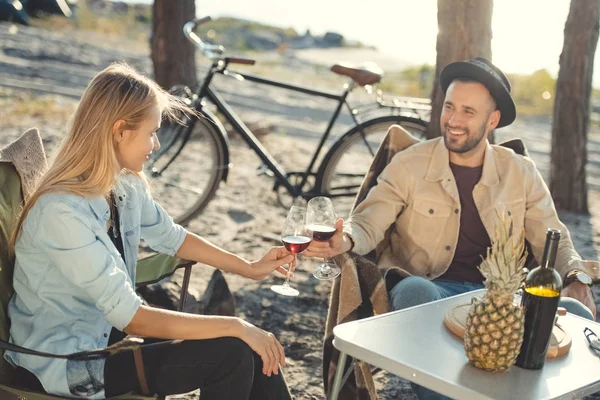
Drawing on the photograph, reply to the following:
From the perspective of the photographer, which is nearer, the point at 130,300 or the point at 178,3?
the point at 130,300

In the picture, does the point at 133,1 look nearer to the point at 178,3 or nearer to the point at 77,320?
the point at 178,3

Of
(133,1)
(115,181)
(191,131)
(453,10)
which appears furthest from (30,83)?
(133,1)

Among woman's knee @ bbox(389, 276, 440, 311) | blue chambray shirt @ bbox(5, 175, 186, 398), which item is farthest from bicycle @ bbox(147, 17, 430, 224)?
blue chambray shirt @ bbox(5, 175, 186, 398)

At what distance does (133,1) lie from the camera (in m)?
33.2

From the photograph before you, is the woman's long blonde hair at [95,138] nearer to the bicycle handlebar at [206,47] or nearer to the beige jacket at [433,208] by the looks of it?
the beige jacket at [433,208]

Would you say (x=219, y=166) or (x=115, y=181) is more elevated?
(x=115, y=181)

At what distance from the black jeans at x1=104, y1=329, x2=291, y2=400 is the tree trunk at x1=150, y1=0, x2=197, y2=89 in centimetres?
646

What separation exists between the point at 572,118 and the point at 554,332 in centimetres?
500

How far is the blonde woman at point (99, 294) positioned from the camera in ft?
7.43

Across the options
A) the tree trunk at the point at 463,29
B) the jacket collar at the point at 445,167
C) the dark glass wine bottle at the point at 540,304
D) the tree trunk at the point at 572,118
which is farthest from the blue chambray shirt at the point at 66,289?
the tree trunk at the point at 572,118

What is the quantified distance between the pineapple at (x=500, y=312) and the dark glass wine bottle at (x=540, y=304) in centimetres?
9

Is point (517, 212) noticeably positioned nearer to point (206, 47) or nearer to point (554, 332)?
point (554, 332)

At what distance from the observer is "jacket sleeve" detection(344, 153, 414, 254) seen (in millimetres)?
3494

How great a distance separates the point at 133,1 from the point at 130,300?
1293 inches
